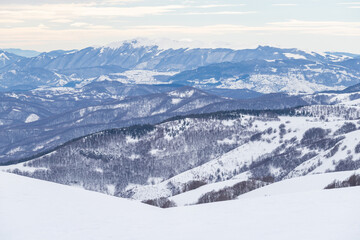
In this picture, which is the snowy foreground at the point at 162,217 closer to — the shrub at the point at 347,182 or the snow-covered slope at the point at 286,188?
the shrub at the point at 347,182

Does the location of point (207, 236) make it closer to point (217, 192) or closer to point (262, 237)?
point (262, 237)

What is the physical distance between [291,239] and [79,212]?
69.3 ft

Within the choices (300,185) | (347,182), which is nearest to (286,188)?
(300,185)

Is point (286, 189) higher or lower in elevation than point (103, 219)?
lower

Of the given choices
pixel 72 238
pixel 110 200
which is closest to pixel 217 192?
pixel 110 200

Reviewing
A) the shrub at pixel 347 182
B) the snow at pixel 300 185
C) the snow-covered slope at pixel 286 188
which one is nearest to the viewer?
the shrub at pixel 347 182

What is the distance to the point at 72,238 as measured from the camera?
49.5 metres

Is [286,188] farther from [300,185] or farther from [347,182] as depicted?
[347,182]

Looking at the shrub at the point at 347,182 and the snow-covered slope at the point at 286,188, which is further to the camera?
the snow-covered slope at the point at 286,188

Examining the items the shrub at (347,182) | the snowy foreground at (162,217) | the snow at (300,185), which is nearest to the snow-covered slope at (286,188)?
the snow at (300,185)

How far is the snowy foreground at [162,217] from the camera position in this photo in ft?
167

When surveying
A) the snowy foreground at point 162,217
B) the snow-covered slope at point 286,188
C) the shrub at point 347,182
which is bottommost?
the snow-covered slope at point 286,188

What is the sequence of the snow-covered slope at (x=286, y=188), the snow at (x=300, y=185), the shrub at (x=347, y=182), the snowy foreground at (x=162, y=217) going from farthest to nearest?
the snow-covered slope at (x=286, y=188) < the snow at (x=300, y=185) < the shrub at (x=347, y=182) < the snowy foreground at (x=162, y=217)

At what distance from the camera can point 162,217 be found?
195 ft
